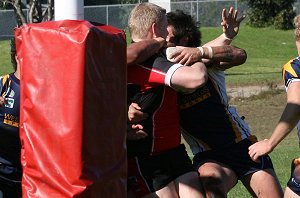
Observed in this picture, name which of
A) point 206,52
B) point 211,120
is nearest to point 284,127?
point 211,120

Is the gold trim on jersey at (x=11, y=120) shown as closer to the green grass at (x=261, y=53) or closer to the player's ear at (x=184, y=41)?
the player's ear at (x=184, y=41)

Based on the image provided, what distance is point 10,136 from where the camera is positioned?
254 inches

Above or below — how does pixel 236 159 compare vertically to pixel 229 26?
below

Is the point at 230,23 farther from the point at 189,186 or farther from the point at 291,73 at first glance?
the point at 189,186

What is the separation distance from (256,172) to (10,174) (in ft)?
6.40

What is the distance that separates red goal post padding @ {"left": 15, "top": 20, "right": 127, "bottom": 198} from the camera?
443cm

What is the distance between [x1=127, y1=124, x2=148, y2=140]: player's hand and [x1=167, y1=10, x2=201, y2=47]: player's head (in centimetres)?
77

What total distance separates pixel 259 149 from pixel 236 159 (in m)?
0.31

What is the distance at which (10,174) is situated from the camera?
652 cm

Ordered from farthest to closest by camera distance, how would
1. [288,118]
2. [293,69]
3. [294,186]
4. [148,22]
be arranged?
[294,186]
[293,69]
[288,118]
[148,22]

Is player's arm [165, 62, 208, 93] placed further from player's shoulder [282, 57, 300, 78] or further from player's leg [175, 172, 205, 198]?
player's shoulder [282, 57, 300, 78]

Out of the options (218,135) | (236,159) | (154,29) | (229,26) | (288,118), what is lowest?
(236,159)

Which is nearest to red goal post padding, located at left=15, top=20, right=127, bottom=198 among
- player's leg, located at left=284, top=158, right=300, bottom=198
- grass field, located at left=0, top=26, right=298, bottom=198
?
player's leg, located at left=284, top=158, right=300, bottom=198

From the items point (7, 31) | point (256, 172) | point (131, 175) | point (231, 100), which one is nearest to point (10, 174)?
point (131, 175)
